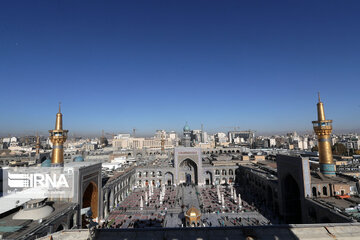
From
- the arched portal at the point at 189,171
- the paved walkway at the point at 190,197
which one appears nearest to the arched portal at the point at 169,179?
the arched portal at the point at 189,171

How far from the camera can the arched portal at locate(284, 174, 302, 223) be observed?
22.9 meters

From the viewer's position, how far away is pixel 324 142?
87.0 ft

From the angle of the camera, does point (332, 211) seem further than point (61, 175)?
No

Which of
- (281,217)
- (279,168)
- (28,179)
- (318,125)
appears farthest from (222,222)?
(28,179)

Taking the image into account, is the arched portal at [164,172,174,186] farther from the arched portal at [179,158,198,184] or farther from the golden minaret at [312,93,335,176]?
the golden minaret at [312,93,335,176]

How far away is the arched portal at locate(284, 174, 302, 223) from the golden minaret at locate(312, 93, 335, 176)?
551cm

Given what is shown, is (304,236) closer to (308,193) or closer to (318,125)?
(308,193)

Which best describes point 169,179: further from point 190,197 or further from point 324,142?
point 324,142

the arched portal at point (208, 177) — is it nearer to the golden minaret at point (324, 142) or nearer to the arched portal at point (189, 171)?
the arched portal at point (189, 171)

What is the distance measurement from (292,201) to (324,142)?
30.5ft

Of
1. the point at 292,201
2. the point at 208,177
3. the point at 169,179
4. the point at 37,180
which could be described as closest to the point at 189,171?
the point at 208,177

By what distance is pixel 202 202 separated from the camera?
3219 centimetres

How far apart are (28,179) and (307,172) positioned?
96.0 ft

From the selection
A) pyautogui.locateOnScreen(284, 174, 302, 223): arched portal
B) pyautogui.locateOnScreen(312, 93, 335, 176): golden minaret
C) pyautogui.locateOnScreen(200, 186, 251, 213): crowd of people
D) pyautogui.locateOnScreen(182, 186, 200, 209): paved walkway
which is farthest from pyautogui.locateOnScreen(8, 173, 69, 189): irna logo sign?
pyautogui.locateOnScreen(312, 93, 335, 176): golden minaret
